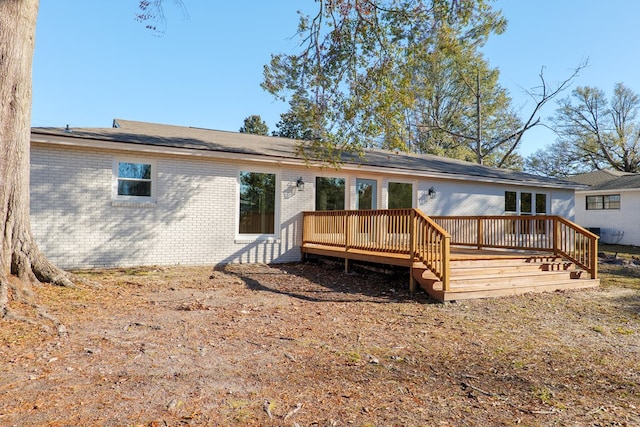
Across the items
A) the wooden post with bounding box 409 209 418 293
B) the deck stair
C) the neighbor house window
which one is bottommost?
the deck stair

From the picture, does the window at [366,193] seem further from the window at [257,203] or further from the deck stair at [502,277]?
the deck stair at [502,277]

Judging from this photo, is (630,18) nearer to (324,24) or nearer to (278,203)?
(324,24)

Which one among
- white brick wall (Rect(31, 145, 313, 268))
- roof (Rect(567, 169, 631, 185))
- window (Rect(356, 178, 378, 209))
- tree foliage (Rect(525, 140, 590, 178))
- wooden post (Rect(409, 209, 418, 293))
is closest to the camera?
wooden post (Rect(409, 209, 418, 293))

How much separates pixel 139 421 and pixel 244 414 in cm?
66

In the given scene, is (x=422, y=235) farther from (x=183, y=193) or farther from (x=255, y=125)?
(x=255, y=125)

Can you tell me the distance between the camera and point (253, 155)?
1023cm

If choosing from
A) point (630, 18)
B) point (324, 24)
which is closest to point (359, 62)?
point (324, 24)

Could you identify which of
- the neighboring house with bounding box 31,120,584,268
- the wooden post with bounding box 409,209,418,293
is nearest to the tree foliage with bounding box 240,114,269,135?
the neighboring house with bounding box 31,120,584,268

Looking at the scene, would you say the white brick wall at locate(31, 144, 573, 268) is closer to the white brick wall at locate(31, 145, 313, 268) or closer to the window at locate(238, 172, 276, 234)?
the white brick wall at locate(31, 145, 313, 268)

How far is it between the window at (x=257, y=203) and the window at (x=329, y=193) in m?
1.39

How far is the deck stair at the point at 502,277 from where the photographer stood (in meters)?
7.00

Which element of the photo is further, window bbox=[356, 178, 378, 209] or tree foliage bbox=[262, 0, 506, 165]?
window bbox=[356, 178, 378, 209]

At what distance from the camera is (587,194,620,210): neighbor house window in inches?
826

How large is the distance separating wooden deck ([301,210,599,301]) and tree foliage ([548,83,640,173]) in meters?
30.2
